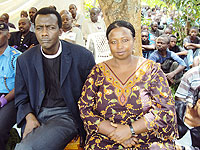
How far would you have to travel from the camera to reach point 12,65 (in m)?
2.66

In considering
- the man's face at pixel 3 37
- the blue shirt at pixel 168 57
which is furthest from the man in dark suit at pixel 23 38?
the blue shirt at pixel 168 57

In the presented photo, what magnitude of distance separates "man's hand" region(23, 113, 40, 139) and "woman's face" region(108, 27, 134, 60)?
3.17 feet

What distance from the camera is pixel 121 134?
1818mm

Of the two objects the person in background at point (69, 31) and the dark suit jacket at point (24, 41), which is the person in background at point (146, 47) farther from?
the dark suit jacket at point (24, 41)

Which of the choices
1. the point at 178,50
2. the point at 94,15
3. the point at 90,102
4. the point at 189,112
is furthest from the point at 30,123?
the point at 178,50

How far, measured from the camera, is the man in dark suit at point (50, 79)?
2.13m

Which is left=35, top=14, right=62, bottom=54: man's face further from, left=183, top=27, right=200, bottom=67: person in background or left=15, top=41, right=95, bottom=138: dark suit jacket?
left=183, top=27, right=200, bottom=67: person in background

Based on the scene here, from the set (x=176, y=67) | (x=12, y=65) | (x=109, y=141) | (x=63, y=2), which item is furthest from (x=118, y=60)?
(x=63, y=2)

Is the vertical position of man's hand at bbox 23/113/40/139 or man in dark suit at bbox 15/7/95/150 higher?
man in dark suit at bbox 15/7/95/150

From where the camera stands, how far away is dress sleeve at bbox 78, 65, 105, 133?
6.45 feet

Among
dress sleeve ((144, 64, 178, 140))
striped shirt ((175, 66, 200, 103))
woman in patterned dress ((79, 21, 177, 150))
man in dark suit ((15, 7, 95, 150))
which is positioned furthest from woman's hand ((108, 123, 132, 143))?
striped shirt ((175, 66, 200, 103))

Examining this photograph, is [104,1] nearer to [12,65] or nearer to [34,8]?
[12,65]

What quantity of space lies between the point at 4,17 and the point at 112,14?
→ 3.49 m

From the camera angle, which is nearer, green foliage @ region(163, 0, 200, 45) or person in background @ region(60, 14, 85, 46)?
person in background @ region(60, 14, 85, 46)
